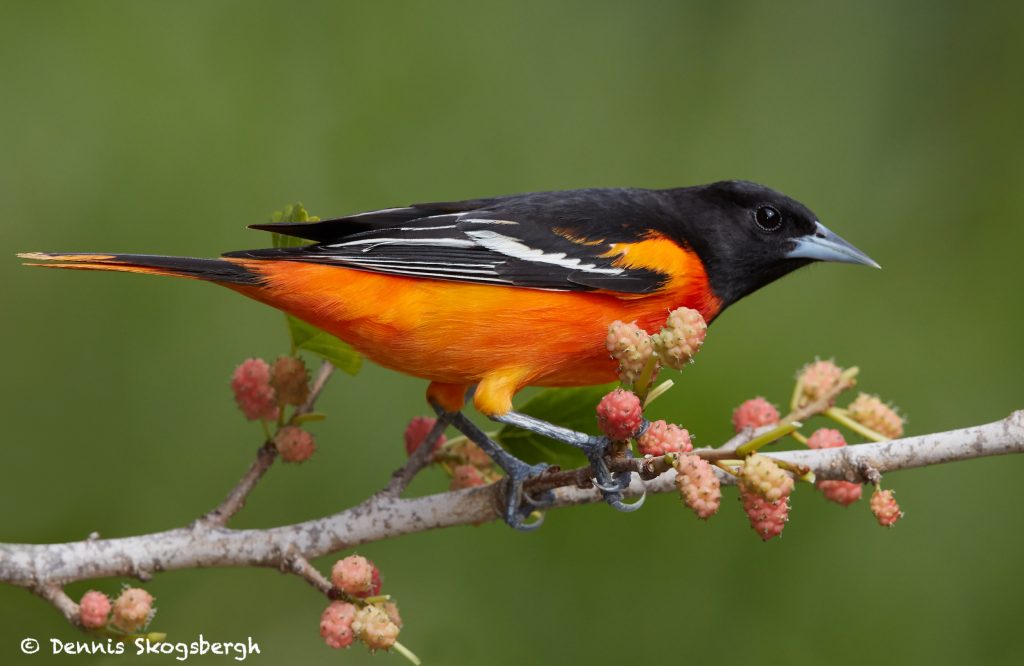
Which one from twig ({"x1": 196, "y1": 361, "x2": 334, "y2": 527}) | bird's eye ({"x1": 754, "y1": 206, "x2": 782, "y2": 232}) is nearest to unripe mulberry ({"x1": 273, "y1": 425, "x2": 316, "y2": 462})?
twig ({"x1": 196, "y1": 361, "x2": 334, "y2": 527})

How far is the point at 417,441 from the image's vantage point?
3.22 meters

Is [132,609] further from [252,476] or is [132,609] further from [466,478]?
[466,478]

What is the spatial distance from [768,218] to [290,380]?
155 centimetres

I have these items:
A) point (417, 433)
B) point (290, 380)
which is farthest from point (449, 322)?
point (290, 380)

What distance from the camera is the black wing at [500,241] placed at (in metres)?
3.20

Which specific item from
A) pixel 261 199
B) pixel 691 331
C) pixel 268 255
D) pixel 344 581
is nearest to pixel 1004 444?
pixel 691 331

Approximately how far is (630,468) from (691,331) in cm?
33

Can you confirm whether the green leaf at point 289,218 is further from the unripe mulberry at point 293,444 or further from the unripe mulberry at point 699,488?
the unripe mulberry at point 699,488

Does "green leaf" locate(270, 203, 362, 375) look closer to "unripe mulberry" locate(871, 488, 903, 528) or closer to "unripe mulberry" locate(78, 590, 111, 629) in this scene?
"unripe mulberry" locate(78, 590, 111, 629)

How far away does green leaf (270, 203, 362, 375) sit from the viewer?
3104mm

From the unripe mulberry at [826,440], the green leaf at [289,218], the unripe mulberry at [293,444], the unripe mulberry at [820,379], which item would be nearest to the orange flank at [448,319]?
the green leaf at [289,218]

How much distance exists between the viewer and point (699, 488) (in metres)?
2.09

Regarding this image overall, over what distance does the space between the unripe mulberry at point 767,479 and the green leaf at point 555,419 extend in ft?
3.30

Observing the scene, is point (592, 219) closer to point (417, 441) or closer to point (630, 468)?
point (417, 441)
